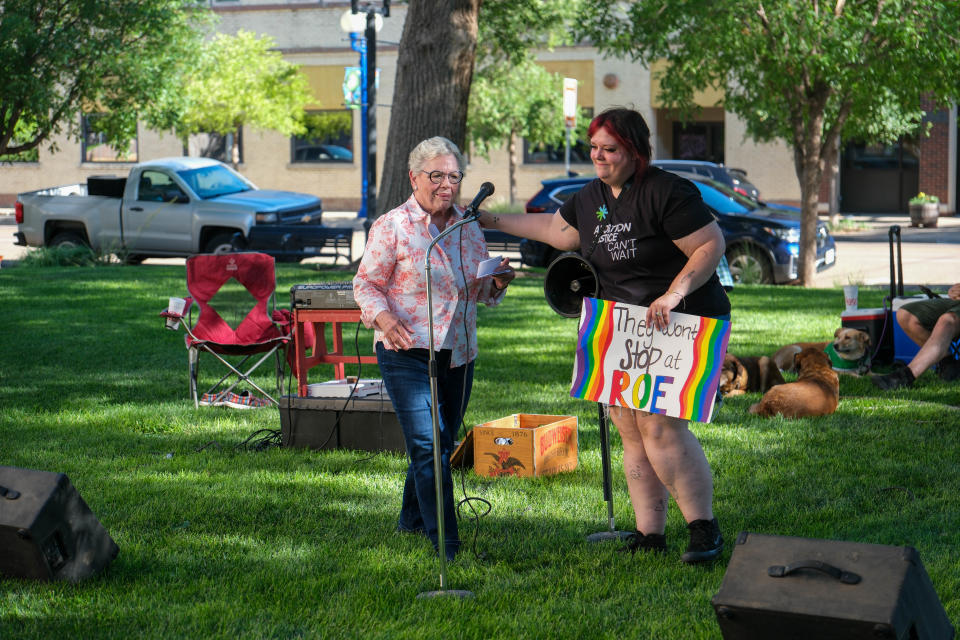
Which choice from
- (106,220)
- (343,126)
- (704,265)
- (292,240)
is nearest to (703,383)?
(704,265)

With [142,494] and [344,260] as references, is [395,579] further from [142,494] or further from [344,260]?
[344,260]

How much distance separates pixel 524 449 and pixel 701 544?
1724 millimetres

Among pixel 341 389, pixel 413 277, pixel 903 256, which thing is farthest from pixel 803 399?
pixel 903 256

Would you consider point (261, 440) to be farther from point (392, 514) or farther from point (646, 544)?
point (646, 544)

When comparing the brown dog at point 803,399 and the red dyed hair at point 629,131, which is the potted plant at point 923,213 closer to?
the brown dog at point 803,399

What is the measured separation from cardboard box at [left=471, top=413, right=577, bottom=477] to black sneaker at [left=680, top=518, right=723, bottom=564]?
1.61 meters

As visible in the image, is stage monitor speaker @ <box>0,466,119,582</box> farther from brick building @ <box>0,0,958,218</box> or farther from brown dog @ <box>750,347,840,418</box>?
brick building @ <box>0,0,958,218</box>

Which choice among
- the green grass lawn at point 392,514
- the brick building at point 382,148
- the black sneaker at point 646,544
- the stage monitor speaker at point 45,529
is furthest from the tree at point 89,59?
the black sneaker at point 646,544

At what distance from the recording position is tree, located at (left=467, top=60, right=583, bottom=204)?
1249 inches

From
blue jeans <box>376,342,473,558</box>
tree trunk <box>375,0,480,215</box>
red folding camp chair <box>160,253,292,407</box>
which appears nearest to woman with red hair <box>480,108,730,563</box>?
blue jeans <box>376,342,473,558</box>

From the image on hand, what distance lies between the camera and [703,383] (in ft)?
15.9

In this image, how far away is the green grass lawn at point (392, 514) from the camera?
455 centimetres

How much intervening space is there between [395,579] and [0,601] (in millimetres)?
1533

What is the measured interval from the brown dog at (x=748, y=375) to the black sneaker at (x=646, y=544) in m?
3.80
